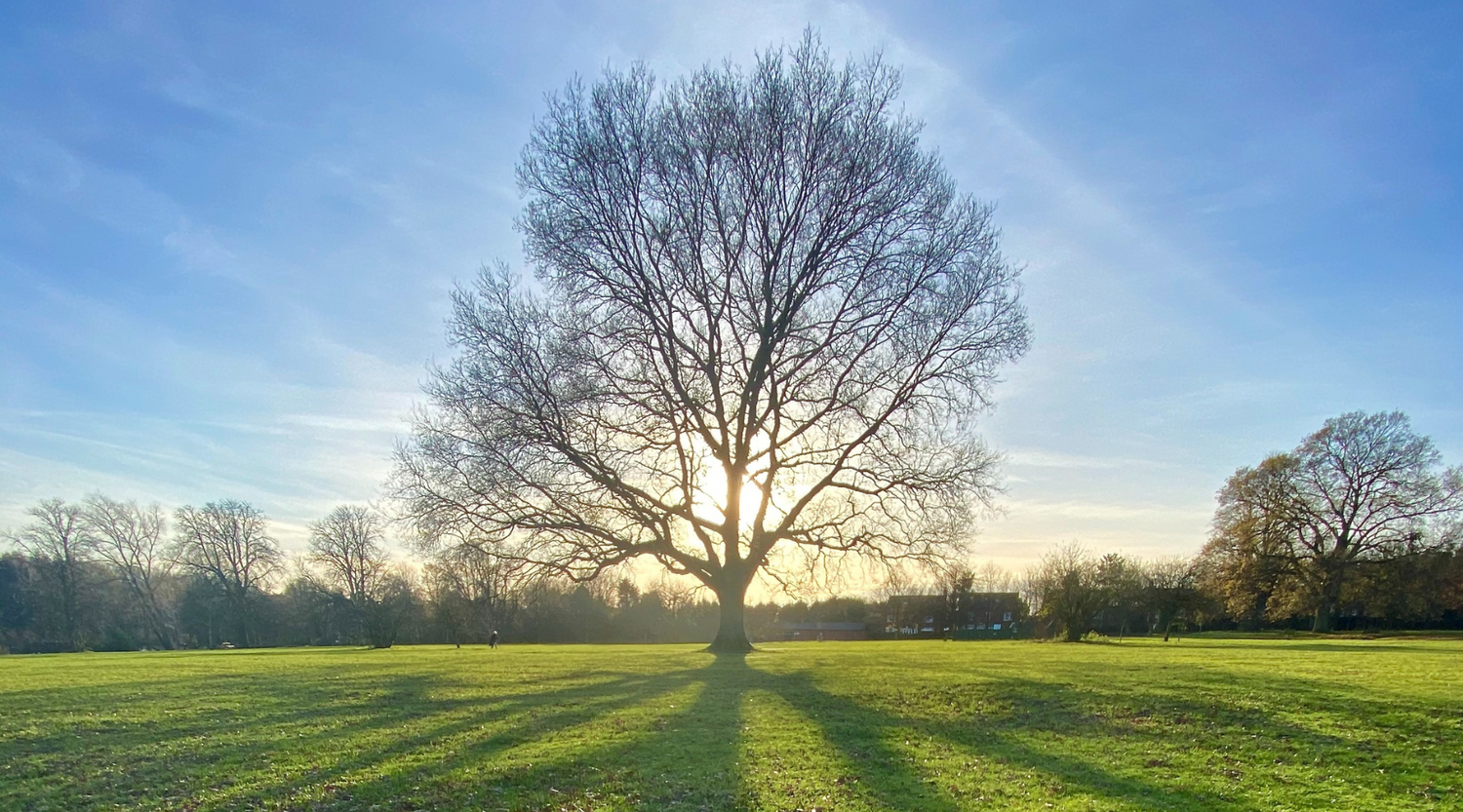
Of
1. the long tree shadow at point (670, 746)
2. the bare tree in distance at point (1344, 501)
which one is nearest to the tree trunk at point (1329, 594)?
the bare tree in distance at point (1344, 501)

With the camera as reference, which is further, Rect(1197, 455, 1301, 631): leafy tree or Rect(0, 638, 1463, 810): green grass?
Rect(1197, 455, 1301, 631): leafy tree


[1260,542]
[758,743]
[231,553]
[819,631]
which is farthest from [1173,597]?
[231,553]

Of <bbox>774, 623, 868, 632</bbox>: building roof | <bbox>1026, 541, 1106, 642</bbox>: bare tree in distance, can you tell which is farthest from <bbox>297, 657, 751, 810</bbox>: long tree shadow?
<bbox>774, 623, 868, 632</bbox>: building roof

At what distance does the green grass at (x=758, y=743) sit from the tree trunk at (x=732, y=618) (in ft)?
33.2

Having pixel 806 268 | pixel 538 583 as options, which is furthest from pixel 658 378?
pixel 538 583

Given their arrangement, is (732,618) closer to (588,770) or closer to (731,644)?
(731,644)

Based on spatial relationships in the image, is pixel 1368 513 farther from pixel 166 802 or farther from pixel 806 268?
pixel 166 802

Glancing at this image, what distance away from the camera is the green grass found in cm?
800

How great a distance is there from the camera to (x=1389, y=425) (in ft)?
156

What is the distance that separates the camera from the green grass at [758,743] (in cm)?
800

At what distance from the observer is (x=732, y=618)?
26969 millimetres

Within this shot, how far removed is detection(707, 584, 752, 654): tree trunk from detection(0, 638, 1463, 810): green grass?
10.1 meters

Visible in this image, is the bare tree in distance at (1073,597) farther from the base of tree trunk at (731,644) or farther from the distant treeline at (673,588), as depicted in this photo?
the base of tree trunk at (731,644)

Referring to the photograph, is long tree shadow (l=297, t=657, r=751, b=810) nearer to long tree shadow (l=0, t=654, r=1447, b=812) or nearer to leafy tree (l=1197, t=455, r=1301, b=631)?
long tree shadow (l=0, t=654, r=1447, b=812)
